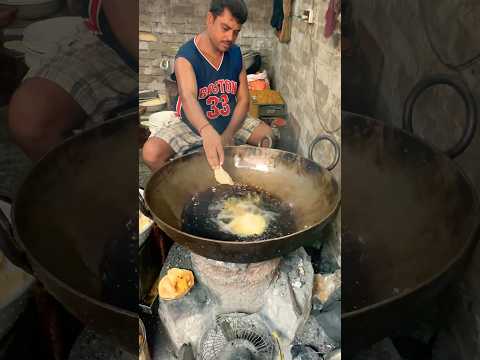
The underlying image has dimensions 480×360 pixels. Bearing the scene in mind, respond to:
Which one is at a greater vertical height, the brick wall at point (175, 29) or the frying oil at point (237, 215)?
the brick wall at point (175, 29)

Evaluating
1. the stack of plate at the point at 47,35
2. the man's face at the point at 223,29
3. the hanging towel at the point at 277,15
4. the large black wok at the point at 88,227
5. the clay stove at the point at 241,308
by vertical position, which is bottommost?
the clay stove at the point at 241,308

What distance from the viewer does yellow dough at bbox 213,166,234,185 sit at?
0.96m

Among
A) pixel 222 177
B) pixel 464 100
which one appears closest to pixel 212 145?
pixel 222 177

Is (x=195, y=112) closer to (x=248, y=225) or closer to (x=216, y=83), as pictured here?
(x=216, y=83)

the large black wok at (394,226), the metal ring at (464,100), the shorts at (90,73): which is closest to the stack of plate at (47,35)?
the shorts at (90,73)

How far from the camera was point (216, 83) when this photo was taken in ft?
3.03

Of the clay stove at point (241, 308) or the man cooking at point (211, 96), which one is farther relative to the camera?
the clay stove at point (241, 308)

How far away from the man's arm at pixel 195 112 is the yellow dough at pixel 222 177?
0.05ft

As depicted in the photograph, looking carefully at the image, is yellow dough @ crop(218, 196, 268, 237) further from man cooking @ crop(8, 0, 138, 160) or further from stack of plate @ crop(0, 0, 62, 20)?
stack of plate @ crop(0, 0, 62, 20)

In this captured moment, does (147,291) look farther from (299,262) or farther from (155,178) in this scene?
(299,262)

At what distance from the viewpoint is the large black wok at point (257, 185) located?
92 centimetres

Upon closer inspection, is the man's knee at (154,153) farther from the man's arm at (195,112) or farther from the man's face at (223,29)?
the man's face at (223,29)

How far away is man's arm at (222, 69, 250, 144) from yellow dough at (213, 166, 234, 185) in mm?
76

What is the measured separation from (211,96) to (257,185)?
0.26 metres
